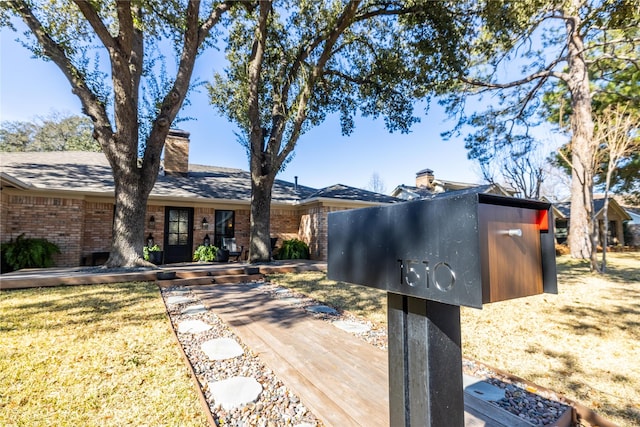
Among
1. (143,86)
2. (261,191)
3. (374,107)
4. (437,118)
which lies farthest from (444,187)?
(143,86)

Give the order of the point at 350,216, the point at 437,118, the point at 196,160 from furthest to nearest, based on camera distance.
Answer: the point at 196,160, the point at 437,118, the point at 350,216

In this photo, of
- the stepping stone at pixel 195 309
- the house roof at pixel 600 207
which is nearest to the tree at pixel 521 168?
the house roof at pixel 600 207

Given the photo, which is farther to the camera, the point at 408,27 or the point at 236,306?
the point at 408,27

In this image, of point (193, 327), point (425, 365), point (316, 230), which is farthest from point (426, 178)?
point (425, 365)

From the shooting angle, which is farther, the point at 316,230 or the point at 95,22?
the point at 316,230

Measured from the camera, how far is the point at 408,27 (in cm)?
863

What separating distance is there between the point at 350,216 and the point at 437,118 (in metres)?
14.8

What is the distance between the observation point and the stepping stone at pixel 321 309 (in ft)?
14.2

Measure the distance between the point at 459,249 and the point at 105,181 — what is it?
11.9 meters

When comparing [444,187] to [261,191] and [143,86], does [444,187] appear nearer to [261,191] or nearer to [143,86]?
[261,191]

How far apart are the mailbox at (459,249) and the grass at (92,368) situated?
1640mm

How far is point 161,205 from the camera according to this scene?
10.6 meters

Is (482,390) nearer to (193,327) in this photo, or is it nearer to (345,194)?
(193,327)

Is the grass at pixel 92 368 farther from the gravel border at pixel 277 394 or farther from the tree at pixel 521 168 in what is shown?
the tree at pixel 521 168
